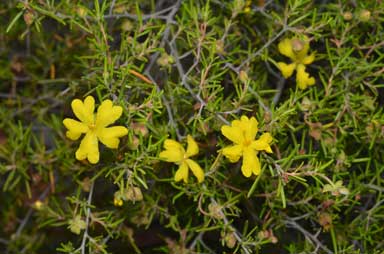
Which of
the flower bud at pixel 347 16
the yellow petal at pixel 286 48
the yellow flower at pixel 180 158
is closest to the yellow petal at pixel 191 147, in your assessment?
the yellow flower at pixel 180 158

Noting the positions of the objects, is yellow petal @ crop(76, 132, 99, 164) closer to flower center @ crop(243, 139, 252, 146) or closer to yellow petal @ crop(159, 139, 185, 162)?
yellow petal @ crop(159, 139, 185, 162)

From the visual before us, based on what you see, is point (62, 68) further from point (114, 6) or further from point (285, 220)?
point (285, 220)

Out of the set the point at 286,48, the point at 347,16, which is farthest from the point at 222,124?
the point at 347,16

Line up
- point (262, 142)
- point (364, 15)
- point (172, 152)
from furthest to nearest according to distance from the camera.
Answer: point (364, 15)
point (172, 152)
point (262, 142)

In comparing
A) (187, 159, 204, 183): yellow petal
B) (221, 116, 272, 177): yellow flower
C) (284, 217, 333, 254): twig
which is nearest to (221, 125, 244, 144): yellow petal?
(221, 116, 272, 177): yellow flower

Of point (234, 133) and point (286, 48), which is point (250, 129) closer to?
point (234, 133)

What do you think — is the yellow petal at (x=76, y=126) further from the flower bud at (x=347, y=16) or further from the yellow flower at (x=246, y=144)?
the flower bud at (x=347, y=16)
